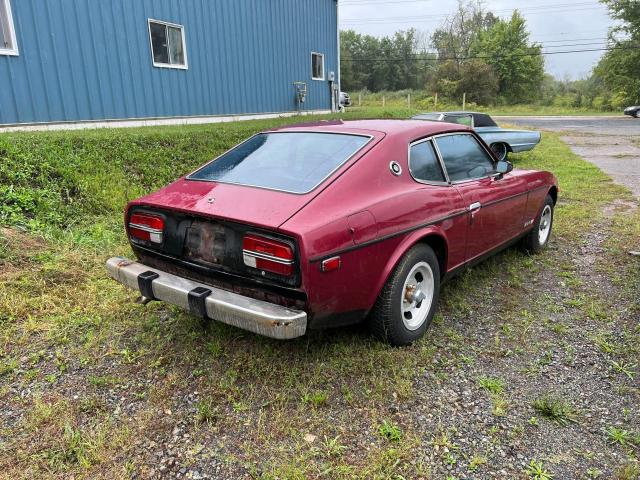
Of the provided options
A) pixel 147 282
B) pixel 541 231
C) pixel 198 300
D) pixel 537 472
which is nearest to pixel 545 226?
pixel 541 231

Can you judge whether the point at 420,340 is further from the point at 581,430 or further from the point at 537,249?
the point at 537,249

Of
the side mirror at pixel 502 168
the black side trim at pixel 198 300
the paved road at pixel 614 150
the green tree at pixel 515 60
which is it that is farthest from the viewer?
the green tree at pixel 515 60

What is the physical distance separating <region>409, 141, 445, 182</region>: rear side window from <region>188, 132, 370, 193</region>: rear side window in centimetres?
38

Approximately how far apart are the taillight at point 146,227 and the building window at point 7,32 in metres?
6.46

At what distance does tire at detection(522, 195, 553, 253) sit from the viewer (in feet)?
15.6

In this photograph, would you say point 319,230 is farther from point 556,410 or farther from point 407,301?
point 556,410

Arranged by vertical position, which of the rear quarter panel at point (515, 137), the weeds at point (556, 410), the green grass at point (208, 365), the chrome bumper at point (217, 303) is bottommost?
the weeds at point (556, 410)

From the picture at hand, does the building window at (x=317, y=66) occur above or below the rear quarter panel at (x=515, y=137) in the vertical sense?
above

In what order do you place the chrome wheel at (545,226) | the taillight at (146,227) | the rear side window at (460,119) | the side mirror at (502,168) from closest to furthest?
the taillight at (146,227), the side mirror at (502,168), the chrome wheel at (545,226), the rear side window at (460,119)

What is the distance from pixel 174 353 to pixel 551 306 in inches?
113

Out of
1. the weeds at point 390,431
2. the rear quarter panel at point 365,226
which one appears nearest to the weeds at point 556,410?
the weeds at point 390,431

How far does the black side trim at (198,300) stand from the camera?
2.54 m

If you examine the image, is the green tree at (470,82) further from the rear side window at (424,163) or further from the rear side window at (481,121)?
the rear side window at (424,163)

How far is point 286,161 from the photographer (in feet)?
10.3
